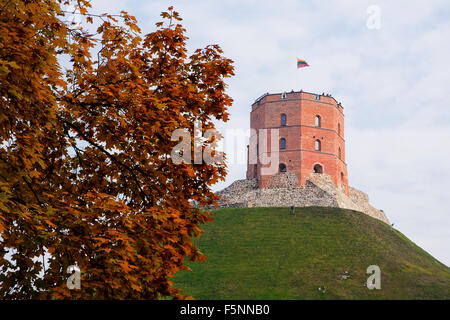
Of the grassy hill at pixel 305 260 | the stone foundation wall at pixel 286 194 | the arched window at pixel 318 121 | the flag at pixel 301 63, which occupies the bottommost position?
the grassy hill at pixel 305 260

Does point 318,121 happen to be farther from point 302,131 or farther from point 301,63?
point 301,63

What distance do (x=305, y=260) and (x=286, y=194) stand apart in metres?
24.4

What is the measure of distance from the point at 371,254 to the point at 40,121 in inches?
1865

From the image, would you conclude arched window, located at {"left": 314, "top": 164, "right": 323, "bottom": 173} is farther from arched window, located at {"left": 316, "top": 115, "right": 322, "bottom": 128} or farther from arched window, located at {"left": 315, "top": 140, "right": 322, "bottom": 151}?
arched window, located at {"left": 316, "top": 115, "right": 322, "bottom": 128}

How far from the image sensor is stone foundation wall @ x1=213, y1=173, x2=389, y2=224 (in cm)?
7175

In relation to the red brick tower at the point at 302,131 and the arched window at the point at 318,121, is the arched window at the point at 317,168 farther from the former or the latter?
the arched window at the point at 318,121

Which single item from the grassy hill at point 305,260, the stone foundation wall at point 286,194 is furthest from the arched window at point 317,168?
the grassy hill at point 305,260

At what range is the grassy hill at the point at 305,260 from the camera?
4306cm

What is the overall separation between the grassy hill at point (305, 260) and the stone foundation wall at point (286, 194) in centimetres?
488

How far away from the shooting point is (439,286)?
45.8 metres

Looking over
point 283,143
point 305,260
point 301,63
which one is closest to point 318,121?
point 283,143

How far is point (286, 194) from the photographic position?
73.9m
